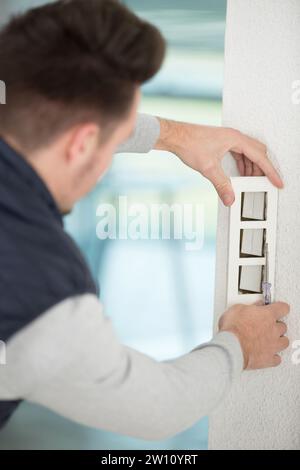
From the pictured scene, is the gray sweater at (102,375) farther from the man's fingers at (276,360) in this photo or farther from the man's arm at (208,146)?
the man's arm at (208,146)

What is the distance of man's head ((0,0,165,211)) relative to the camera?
839mm

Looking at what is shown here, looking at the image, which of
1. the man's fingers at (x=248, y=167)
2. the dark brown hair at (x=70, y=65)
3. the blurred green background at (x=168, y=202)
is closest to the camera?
the dark brown hair at (x=70, y=65)

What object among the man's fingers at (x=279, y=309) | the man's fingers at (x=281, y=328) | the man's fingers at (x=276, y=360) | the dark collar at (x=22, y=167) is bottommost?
the man's fingers at (x=276, y=360)

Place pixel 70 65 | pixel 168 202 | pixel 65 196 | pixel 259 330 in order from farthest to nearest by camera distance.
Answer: pixel 168 202 < pixel 259 330 < pixel 65 196 < pixel 70 65

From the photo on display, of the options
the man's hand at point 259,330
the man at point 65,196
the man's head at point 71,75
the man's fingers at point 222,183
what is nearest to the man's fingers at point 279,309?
the man's hand at point 259,330

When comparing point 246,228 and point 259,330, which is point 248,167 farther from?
point 259,330

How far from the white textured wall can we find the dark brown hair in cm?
37

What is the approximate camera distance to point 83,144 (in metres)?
0.88

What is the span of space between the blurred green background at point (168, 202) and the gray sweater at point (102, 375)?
53cm

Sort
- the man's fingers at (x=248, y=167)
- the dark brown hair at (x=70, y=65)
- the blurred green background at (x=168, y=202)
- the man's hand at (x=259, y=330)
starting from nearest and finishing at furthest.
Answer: the dark brown hair at (x=70, y=65)
the man's hand at (x=259, y=330)
the man's fingers at (x=248, y=167)
the blurred green background at (x=168, y=202)

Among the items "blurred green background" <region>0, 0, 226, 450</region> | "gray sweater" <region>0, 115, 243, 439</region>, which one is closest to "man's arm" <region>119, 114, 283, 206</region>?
"blurred green background" <region>0, 0, 226, 450</region>

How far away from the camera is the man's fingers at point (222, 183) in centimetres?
123

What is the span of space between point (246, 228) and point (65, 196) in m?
0.43

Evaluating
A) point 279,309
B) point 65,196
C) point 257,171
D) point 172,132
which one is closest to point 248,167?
point 257,171
